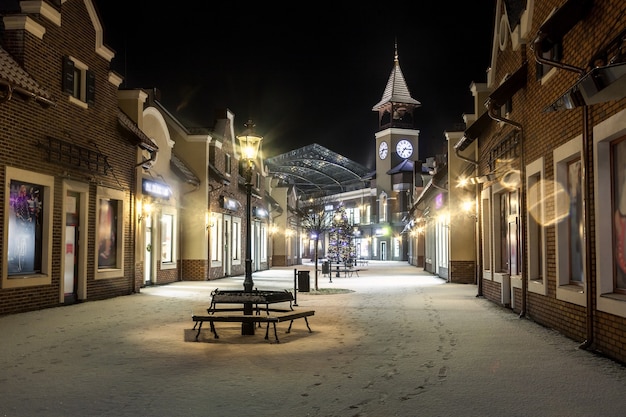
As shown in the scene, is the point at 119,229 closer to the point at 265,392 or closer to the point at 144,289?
the point at 144,289

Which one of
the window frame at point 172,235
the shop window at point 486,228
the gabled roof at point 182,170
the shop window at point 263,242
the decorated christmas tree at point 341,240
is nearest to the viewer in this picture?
the shop window at point 486,228

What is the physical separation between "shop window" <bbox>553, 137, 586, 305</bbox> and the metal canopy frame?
6996cm

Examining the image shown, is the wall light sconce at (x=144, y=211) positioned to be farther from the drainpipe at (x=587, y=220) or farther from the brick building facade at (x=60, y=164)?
the drainpipe at (x=587, y=220)

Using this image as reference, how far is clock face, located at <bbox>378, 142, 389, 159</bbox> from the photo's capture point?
73.8 meters

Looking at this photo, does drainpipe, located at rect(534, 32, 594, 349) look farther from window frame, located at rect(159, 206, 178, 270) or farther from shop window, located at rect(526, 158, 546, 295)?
window frame, located at rect(159, 206, 178, 270)

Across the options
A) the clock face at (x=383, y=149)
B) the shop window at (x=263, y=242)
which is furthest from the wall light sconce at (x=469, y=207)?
the clock face at (x=383, y=149)

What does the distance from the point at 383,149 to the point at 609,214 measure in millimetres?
66391

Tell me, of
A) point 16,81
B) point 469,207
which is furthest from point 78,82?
point 469,207

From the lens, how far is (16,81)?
12.0m

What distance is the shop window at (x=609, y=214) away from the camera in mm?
8344

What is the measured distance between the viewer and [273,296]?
10.9m

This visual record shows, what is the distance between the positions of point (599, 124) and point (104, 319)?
9457 mm

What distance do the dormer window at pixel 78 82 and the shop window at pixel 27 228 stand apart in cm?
250

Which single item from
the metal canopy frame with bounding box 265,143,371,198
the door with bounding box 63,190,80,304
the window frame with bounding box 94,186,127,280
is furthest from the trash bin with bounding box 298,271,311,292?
the metal canopy frame with bounding box 265,143,371,198
